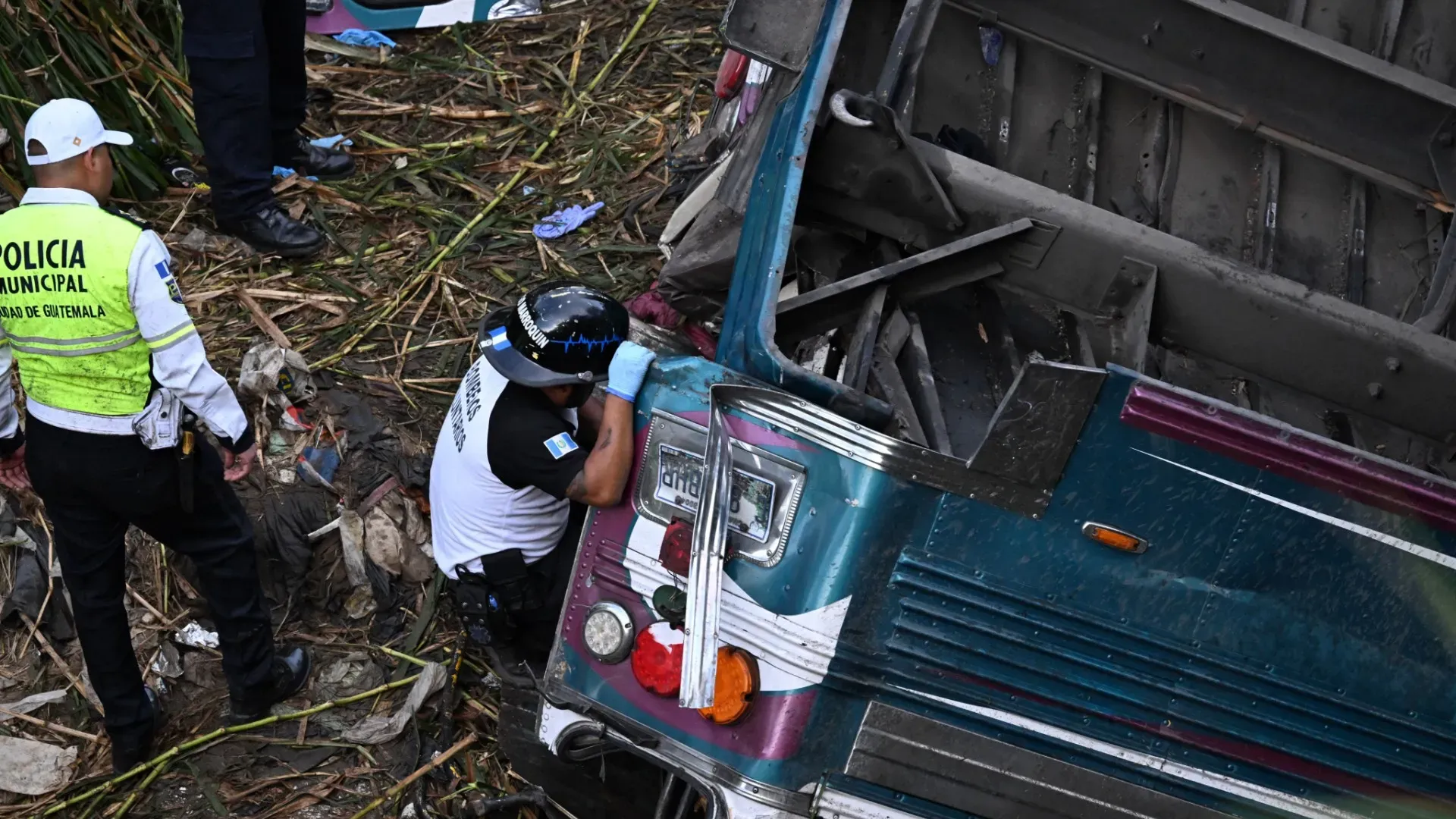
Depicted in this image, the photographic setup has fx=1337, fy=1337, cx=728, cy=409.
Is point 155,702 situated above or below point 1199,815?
below

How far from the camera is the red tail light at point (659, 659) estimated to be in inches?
121

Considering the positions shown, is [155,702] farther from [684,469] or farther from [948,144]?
[948,144]

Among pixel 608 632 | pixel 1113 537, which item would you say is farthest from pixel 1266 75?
pixel 608 632

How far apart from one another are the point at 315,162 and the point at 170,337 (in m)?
2.94

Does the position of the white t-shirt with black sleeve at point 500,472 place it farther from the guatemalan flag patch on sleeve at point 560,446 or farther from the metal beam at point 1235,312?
the metal beam at point 1235,312

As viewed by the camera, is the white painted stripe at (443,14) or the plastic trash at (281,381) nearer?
the plastic trash at (281,381)

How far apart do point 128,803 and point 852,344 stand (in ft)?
8.75

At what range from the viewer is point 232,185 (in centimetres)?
578

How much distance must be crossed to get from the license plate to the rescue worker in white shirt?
158 millimetres

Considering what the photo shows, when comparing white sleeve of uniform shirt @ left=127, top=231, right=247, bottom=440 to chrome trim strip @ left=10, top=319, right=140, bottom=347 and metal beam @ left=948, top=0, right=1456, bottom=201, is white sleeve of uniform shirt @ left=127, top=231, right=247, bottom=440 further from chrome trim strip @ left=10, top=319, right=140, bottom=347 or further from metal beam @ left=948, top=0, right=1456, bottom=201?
metal beam @ left=948, top=0, right=1456, bottom=201

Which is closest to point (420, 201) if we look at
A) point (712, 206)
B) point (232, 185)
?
point (232, 185)

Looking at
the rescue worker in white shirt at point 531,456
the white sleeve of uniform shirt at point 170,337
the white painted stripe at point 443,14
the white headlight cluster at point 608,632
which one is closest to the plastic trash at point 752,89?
the rescue worker in white shirt at point 531,456

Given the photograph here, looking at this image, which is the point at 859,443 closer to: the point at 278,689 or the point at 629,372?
the point at 629,372

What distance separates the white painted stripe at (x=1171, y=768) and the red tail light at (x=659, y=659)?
0.51 meters
